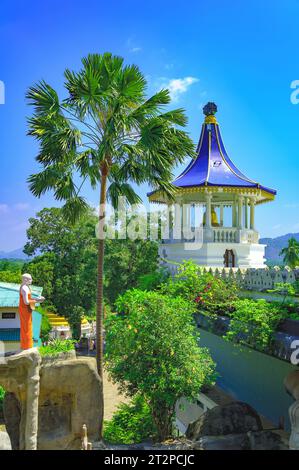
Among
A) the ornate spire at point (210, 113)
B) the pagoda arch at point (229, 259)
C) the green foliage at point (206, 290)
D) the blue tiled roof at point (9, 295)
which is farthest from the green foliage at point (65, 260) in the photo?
the green foliage at point (206, 290)

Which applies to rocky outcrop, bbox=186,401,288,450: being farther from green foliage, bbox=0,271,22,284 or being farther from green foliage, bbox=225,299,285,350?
green foliage, bbox=0,271,22,284

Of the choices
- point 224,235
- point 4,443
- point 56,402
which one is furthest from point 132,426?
point 224,235

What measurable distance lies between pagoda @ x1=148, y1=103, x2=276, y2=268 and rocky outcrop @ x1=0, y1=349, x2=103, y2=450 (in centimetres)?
964

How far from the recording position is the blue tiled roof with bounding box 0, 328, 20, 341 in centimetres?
2181

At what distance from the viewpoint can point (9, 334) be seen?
22.0 meters

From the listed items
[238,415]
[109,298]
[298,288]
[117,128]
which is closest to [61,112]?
[117,128]

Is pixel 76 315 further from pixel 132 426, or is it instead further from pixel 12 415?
pixel 12 415

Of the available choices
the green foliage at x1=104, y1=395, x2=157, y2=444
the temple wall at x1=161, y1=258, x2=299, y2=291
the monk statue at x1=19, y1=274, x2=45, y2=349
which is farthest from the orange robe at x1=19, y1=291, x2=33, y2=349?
the temple wall at x1=161, y1=258, x2=299, y2=291

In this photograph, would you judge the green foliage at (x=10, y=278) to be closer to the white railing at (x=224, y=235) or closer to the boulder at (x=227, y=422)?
the white railing at (x=224, y=235)

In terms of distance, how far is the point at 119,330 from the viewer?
1107cm

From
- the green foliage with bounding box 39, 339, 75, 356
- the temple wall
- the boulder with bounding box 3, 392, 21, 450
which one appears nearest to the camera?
the green foliage with bounding box 39, 339, 75, 356

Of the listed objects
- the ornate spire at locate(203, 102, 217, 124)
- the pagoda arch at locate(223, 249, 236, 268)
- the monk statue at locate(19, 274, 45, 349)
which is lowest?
the monk statue at locate(19, 274, 45, 349)

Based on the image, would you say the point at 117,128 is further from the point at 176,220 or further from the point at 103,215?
the point at 176,220

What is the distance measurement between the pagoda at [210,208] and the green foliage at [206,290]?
3776 mm
